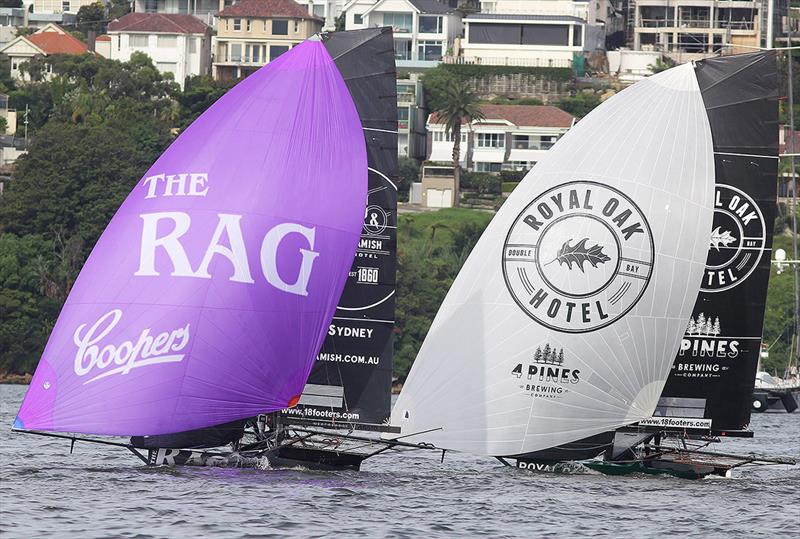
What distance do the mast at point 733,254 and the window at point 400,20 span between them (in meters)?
83.9

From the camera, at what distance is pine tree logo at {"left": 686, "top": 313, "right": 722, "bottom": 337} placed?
27.7 m

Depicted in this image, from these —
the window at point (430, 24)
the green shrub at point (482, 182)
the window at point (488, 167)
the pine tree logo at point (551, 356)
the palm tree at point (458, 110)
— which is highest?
the window at point (430, 24)

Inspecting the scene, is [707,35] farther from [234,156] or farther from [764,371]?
[234,156]

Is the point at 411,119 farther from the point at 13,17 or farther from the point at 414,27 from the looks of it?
the point at 13,17

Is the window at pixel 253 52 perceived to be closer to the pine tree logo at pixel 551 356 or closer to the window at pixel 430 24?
the window at pixel 430 24

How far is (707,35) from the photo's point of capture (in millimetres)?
114500

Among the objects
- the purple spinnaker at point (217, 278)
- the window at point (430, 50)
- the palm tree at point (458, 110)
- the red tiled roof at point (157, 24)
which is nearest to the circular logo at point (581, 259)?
the purple spinnaker at point (217, 278)

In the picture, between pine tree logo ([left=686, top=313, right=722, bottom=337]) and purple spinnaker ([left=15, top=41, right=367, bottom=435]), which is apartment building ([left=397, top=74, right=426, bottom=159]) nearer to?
pine tree logo ([left=686, top=313, right=722, bottom=337])

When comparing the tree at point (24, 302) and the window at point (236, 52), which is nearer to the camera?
the tree at point (24, 302)

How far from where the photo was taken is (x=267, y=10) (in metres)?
110

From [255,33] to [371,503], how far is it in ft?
286

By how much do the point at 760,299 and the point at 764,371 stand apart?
4904cm

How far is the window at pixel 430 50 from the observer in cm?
11088

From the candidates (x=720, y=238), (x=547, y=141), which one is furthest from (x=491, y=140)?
(x=720, y=238)
